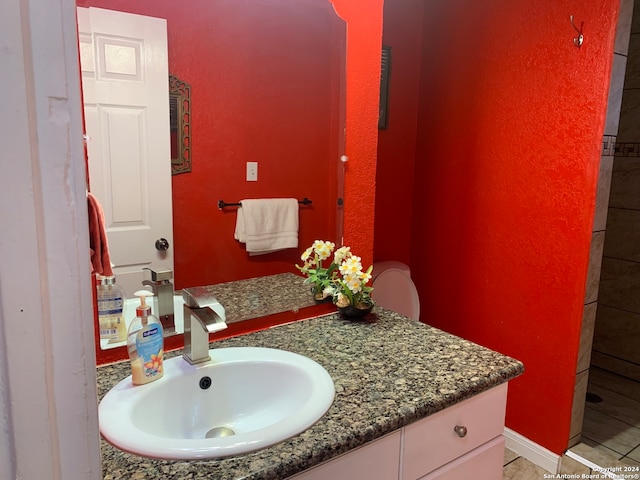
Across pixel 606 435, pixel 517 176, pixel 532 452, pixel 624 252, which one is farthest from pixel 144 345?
pixel 624 252

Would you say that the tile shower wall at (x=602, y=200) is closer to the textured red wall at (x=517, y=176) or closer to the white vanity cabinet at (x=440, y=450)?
the textured red wall at (x=517, y=176)

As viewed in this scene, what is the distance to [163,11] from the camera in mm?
1195

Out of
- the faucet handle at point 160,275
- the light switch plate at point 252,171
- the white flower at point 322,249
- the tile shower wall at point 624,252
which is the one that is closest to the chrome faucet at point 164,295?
the faucet handle at point 160,275

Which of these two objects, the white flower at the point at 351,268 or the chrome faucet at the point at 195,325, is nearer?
the chrome faucet at the point at 195,325

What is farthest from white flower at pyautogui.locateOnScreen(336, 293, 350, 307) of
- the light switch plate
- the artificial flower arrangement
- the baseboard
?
the baseboard

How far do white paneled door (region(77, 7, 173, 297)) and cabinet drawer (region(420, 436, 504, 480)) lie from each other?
849 mm

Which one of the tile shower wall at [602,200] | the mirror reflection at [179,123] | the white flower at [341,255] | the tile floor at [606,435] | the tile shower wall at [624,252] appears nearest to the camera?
the mirror reflection at [179,123]

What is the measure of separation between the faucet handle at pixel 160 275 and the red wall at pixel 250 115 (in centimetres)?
3

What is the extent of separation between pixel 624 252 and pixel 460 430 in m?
2.23

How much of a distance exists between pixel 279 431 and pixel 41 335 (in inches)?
23.3

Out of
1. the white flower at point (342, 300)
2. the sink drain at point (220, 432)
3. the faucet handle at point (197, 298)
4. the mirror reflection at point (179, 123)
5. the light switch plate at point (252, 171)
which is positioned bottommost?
the sink drain at point (220, 432)

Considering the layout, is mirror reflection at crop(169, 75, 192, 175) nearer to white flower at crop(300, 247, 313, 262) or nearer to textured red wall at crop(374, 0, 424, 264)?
white flower at crop(300, 247, 313, 262)

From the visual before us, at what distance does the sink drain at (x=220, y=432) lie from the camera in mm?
1120

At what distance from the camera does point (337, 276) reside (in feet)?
5.24
